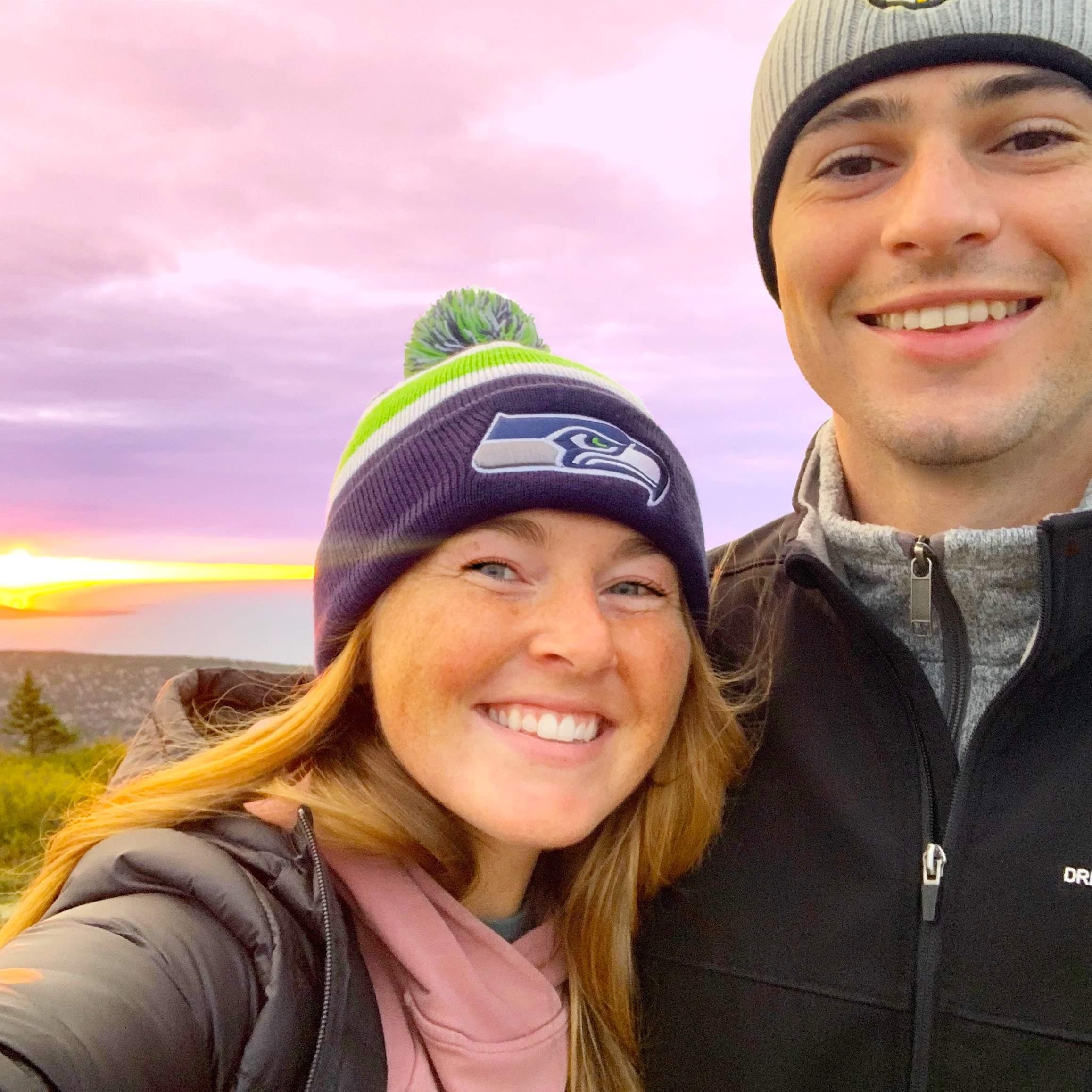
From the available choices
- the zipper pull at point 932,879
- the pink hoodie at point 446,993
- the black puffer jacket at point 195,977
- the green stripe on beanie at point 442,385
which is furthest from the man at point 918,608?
the black puffer jacket at point 195,977

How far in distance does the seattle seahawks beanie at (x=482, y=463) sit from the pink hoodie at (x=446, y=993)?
0.50 meters

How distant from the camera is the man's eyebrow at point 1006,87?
Result: 2.10m

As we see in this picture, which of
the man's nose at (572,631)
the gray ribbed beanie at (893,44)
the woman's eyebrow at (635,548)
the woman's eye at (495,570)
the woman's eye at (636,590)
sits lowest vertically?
the man's nose at (572,631)

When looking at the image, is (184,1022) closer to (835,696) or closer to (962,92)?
(835,696)

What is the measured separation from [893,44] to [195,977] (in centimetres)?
225

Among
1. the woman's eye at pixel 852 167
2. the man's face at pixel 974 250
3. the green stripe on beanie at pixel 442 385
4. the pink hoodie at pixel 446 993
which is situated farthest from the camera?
the woman's eye at pixel 852 167

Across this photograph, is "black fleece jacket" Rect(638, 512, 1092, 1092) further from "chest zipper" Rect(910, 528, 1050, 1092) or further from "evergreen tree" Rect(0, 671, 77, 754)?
"evergreen tree" Rect(0, 671, 77, 754)

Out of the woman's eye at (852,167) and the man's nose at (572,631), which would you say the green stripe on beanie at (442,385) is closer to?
the man's nose at (572,631)

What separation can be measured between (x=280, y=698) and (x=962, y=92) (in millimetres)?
2041

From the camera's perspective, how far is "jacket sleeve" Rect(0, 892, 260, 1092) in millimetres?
1171

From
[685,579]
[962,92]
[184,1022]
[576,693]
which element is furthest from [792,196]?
[184,1022]

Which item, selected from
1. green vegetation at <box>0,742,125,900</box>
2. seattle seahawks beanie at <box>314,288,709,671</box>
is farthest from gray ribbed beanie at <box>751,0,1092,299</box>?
green vegetation at <box>0,742,125,900</box>

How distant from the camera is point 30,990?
47.8 inches

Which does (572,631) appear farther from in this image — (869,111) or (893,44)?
(893,44)
